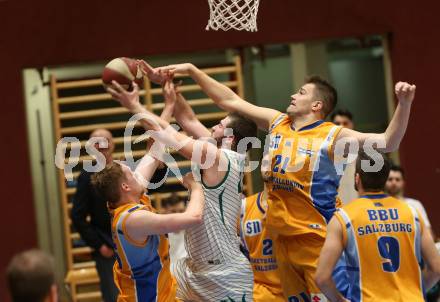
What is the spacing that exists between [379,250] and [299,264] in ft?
3.48

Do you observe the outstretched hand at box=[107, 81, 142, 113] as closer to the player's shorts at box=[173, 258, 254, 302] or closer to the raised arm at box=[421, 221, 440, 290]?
the player's shorts at box=[173, 258, 254, 302]

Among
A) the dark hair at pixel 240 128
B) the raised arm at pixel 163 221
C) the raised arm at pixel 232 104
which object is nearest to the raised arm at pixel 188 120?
the raised arm at pixel 232 104

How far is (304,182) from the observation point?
241 inches

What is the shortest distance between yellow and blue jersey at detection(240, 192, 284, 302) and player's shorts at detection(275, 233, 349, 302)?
1.11 ft

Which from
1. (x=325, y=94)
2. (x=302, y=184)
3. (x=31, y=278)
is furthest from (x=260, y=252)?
(x=31, y=278)

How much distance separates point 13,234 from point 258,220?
3932 millimetres

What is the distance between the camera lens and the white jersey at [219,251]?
567cm

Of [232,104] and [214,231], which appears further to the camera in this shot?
[232,104]

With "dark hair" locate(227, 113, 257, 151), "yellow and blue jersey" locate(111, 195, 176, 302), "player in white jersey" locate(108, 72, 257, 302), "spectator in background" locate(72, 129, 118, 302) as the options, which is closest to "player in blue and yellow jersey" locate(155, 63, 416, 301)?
"dark hair" locate(227, 113, 257, 151)

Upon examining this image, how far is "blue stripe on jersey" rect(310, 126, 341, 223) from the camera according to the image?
20.2 ft

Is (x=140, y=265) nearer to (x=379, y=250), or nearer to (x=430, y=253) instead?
(x=379, y=250)

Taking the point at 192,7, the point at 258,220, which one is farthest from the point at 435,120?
the point at 258,220

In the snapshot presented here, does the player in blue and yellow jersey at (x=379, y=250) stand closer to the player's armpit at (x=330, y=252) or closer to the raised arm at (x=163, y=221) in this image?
the player's armpit at (x=330, y=252)

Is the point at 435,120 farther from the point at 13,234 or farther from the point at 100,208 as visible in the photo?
the point at 13,234
